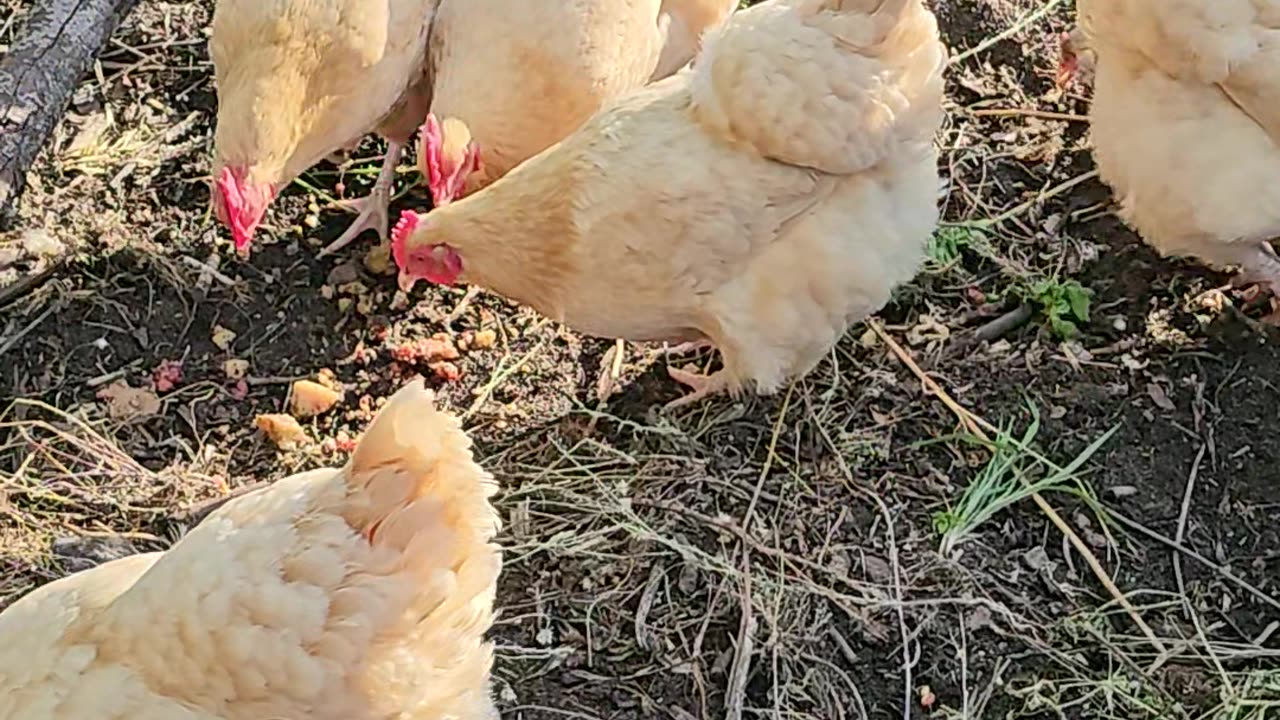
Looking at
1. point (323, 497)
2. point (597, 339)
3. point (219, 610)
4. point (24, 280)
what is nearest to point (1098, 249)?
point (597, 339)

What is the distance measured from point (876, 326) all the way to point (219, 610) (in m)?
1.89

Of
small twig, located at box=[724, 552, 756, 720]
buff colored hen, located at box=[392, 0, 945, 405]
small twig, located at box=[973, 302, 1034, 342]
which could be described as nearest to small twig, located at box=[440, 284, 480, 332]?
buff colored hen, located at box=[392, 0, 945, 405]

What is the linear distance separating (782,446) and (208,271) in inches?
62.1

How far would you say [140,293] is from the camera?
3.29 metres

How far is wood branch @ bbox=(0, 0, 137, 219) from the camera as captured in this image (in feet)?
10.4

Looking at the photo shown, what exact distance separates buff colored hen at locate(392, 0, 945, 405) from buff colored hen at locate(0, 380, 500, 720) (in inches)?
33.9

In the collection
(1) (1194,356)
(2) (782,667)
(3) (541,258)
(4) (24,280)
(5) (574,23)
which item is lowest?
(2) (782,667)

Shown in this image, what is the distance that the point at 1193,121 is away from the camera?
8.89 ft

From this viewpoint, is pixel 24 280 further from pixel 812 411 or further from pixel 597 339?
pixel 812 411

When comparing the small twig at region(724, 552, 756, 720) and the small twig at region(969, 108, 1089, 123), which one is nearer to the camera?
the small twig at region(724, 552, 756, 720)

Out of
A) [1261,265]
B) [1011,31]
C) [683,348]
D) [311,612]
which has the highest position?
[311,612]

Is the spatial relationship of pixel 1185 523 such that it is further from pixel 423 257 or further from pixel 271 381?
pixel 271 381

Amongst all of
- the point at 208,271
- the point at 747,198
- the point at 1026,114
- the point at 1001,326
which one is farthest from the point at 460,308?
the point at 1026,114

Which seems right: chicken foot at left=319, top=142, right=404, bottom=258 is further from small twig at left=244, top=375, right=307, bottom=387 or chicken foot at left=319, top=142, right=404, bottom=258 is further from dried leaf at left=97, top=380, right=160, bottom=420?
dried leaf at left=97, top=380, right=160, bottom=420
